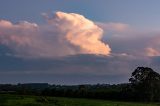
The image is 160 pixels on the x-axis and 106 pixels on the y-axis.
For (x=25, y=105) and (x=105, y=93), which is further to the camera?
(x=105, y=93)

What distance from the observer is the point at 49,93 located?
13675 centimetres

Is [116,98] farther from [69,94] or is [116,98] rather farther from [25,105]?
[25,105]

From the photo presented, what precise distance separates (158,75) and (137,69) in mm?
6927

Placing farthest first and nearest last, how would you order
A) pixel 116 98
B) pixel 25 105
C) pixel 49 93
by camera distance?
pixel 49 93
pixel 116 98
pixel 25 105

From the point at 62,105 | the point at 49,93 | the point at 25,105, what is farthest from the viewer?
the point at 49,93

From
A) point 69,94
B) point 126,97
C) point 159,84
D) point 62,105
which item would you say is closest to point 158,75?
point 159,84

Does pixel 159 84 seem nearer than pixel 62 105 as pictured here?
No

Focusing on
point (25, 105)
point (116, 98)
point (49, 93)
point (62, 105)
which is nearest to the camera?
point (25, 105)

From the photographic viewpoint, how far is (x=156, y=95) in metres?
128

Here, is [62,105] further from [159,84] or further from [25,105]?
[159,84]

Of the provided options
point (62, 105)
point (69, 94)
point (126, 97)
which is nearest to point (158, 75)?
point (126, 97)

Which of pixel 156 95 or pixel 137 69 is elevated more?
pixel 137 69

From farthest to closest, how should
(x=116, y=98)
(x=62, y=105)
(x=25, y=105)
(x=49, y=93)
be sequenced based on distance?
(x=49, y=93)
(x=116, y=98)
(x=62, y=105)
(x=25, y=105)

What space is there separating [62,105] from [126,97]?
56.2 m
